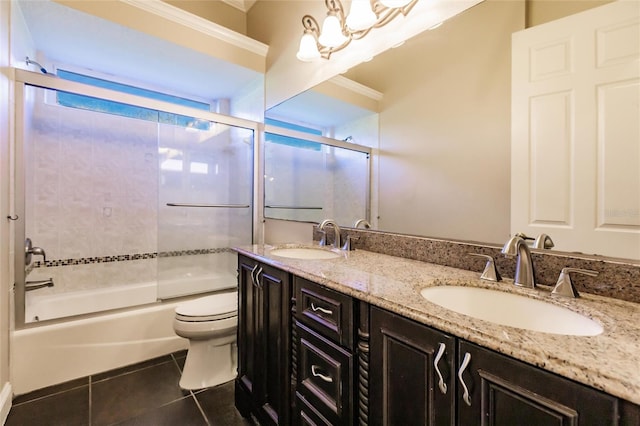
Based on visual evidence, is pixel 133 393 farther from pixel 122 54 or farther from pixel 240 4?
pixel 240 4

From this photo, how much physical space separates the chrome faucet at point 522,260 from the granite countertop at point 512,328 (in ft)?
0.11

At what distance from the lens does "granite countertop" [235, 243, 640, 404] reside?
461 millimetres

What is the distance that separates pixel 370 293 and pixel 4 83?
2.18m

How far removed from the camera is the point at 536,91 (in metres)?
1.00

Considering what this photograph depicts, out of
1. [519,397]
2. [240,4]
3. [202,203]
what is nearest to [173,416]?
[519,397]

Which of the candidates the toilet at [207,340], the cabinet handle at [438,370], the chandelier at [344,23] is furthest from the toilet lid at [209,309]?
the chandelier at [344,23]

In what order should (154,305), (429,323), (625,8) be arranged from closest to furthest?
(429,323)
(625,8)
(154,305)

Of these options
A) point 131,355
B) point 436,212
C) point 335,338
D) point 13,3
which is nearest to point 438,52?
point 436,212

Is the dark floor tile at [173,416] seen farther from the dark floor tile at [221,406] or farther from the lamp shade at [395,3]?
the lamp shade at [395,3]

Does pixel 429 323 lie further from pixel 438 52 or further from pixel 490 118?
pixel 438 52

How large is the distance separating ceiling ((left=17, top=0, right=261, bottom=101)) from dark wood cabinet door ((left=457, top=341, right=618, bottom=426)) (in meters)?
2.58

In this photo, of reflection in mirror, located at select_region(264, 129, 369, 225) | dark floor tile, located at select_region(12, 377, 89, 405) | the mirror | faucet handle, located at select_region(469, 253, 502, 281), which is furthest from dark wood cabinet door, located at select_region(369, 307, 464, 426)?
dark floor tile, located at select_region(12, 377, 89, 405)

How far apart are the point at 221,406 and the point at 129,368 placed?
33.0 inches

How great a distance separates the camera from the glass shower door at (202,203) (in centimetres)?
274
